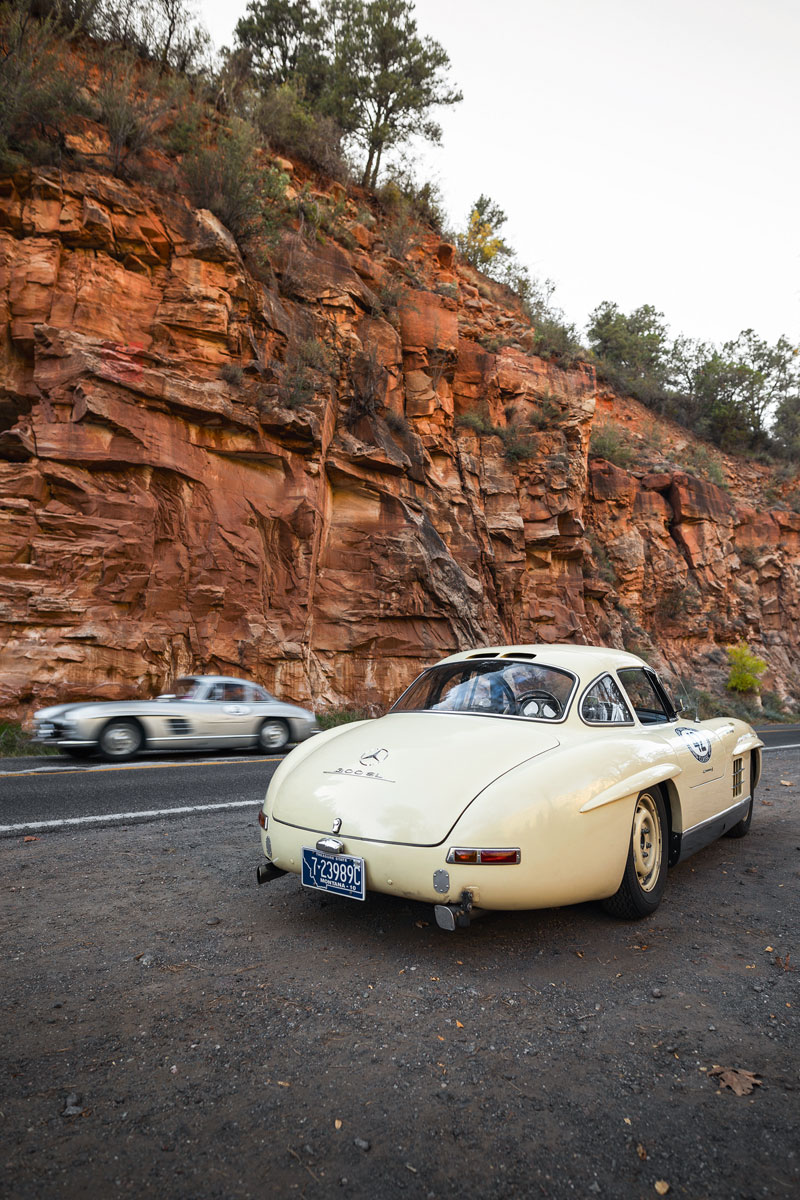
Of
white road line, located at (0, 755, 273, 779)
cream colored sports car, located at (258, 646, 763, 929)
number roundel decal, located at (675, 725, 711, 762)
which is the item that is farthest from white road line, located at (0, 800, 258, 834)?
number roundel decal, located at (675, 725, 711, 762)

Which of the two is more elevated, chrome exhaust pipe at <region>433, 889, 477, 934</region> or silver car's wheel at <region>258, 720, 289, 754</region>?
chrome exhaust pipe at <region>433, 889, 477, 934</region>

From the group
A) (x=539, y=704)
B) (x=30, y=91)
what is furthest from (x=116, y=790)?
(x=30, y=91)

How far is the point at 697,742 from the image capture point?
468 centimetres

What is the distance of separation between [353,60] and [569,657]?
28970mm

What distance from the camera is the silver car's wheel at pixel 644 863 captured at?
3.64 metres

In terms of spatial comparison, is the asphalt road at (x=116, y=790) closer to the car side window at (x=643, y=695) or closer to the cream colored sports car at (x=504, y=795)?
the cream colored sports car at (x=504, y=795)

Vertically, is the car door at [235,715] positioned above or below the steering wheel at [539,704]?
below

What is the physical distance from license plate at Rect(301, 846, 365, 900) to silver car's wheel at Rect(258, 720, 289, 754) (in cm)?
917

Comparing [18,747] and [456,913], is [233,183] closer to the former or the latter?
[18,747]

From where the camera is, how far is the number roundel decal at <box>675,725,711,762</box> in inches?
179

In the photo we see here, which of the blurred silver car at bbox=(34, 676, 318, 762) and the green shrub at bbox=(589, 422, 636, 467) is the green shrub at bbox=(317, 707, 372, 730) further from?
the green shrub at bbox=(589, 422, 636, 467)

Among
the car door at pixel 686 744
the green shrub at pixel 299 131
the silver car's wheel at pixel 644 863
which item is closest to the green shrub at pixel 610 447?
the green shrub at pixel 299 131

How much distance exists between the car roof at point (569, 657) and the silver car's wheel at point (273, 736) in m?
8.16

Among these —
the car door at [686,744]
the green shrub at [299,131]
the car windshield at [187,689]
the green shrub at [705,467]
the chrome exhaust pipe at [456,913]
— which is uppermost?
the green shrub at [299,131]
